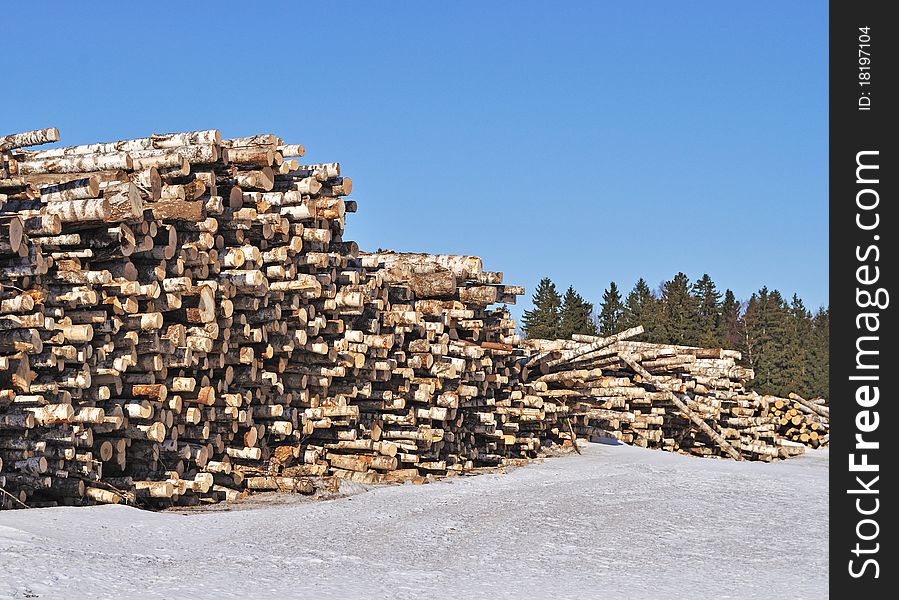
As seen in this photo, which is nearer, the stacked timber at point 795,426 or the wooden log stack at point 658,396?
the wooden log stack at point 658,396

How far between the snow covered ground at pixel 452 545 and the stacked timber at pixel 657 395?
5.27 metres

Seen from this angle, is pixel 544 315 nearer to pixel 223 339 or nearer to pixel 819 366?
pixel 819 366

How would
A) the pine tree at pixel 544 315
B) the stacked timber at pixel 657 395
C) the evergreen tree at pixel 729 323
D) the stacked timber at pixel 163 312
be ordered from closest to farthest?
the stacked timber at pixel 163 312 < the stacked timber at pixel 657 395 < the pine tree at pixel 544 315 < the evergreen tree at pixel 729 323

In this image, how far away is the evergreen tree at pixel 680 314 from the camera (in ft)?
141

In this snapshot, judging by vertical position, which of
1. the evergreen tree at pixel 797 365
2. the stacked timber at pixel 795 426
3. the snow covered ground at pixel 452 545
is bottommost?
the snow covered ground at pixel 452 545

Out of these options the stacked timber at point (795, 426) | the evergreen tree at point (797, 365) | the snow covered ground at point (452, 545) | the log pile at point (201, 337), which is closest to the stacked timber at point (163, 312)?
the log pile at point (201, 337)

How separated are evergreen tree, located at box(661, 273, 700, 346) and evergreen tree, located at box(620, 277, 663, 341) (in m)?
0.41

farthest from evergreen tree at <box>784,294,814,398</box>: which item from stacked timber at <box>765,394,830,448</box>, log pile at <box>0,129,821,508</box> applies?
log pile at <box>0,129,821,508</box>

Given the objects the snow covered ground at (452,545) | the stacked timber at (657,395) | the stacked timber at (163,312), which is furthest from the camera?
the stacked timber at (657,395)

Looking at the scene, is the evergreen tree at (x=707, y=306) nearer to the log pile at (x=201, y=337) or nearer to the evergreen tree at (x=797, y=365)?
the evergreen tree at (x=797, y=365)

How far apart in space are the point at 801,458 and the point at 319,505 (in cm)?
1397

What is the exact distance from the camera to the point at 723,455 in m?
20.7

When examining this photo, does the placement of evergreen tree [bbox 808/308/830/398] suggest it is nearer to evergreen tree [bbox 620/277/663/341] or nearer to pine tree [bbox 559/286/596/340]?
evergreen tree [bbox 620/277/663/341]
